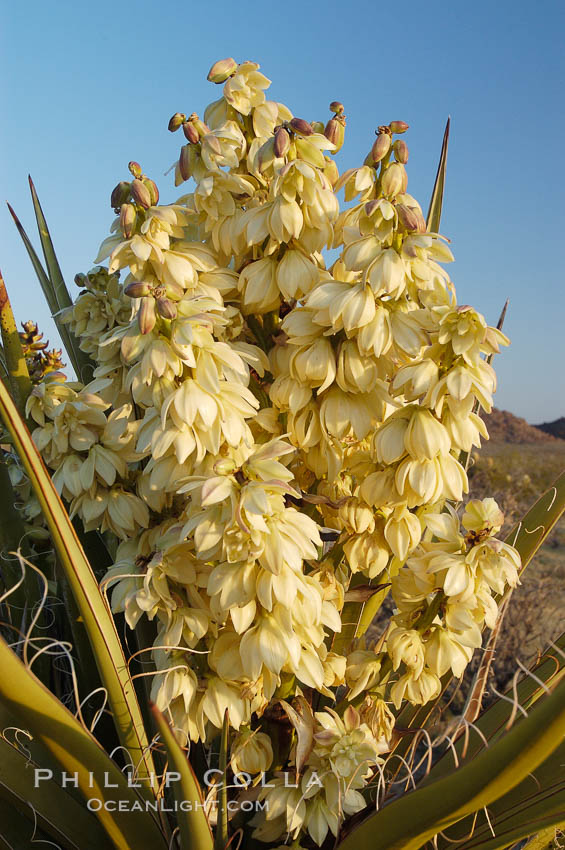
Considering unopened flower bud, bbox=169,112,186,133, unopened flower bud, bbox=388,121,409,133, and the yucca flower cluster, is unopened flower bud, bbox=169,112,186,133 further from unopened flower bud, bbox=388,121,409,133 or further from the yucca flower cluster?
unopened flower bud, bbox=388,121,409,133

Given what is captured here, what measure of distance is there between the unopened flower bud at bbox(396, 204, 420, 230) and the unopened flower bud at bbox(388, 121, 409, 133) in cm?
10

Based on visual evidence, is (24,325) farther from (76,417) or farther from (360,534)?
(360,534)

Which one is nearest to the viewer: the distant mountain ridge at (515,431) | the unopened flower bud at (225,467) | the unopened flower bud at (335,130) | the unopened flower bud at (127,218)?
the unopened flower bud at (225,467)

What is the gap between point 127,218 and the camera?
74 cm

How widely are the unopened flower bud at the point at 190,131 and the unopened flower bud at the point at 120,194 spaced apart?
0.31ft

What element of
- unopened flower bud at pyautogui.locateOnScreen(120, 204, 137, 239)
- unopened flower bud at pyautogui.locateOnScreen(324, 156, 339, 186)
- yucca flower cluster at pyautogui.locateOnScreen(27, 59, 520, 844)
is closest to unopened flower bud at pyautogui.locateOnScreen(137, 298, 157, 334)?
yucca flower cluster at pyautogui.locateOnScreen(27, 59, 520, 844)

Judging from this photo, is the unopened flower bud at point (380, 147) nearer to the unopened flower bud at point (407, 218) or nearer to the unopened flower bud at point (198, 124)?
the unopened flower bud at point (407, 218)

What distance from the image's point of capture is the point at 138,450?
0.71 m

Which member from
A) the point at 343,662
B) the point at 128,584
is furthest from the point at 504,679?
the point at 128,584

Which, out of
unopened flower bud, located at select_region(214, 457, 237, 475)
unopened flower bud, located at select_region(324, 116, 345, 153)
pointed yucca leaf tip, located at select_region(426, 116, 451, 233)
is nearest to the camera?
unopened flower bud, located at select_region(214, 457, 237, 475)

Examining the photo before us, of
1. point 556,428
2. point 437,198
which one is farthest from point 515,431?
point 437,198

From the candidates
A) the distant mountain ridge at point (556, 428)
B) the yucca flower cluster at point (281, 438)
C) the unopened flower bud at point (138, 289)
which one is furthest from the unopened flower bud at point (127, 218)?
the distant mountain ridge at point (556, 428)

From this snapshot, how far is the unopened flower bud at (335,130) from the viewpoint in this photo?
84cm

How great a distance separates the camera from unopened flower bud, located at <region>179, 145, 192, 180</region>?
31.6 inches
